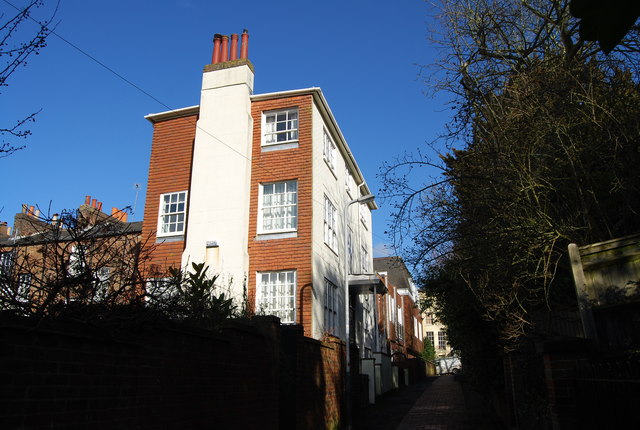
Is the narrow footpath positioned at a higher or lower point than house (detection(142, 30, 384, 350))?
lower

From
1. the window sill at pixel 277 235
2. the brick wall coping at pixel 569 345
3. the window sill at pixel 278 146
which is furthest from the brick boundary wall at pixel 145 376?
the window sill at pixel 278 146

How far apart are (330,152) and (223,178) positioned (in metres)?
4.99

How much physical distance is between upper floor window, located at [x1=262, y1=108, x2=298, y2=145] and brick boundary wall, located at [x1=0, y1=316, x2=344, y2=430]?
9548 mm

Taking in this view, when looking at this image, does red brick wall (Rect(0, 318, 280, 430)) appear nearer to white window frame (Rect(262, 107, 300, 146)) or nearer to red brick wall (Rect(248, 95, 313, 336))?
red brick wall (Rect(248, 95, 313, 336))

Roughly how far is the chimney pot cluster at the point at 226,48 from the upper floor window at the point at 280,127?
248 centimetres

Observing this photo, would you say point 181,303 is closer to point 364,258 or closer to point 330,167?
point 330,167

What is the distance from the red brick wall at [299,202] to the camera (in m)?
15.9

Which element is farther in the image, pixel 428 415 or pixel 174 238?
pixel 174 238

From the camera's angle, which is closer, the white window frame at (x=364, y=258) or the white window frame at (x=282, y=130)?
the white window frame at (x=282, y=130)

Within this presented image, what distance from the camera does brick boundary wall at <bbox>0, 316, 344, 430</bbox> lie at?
3.62 meters

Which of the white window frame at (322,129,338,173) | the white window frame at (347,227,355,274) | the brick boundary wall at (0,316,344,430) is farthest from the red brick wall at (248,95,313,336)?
the white window frame at (347,227,355,274)

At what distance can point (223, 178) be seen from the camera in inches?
674

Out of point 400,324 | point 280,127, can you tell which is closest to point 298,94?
point 280,127

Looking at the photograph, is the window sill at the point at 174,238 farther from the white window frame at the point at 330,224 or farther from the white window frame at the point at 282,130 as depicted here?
A: the white window frame at the point at 330,224
